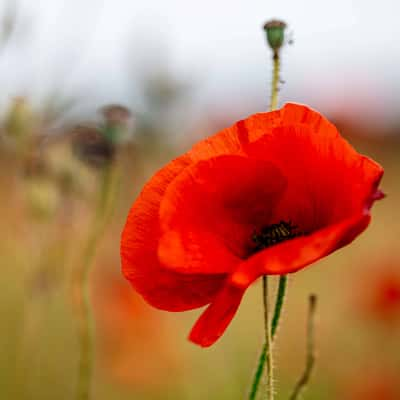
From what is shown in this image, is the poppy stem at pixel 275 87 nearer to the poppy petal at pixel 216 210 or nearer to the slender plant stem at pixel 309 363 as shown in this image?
the poppy petal at pixel 216 210

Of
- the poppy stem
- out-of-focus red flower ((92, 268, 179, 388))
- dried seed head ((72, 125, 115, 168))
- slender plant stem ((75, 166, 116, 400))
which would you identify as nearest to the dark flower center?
the poppy stem

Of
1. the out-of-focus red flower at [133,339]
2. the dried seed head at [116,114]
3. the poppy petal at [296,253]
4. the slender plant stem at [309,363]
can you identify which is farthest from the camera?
the out-of-focus red flower at [133,339]

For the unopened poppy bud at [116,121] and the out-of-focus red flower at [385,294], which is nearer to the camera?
the unopened poppy bud at [116,121]

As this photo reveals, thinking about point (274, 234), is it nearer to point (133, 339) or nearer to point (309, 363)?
point (309, 363)

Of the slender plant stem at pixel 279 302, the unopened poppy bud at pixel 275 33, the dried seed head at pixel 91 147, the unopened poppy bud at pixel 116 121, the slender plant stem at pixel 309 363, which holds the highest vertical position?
the unopened poppy bud at pixel 275 33

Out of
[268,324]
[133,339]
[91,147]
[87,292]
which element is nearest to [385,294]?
[133,339]

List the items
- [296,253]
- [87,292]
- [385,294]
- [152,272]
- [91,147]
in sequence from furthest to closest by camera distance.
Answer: [385,294]
[91,147]
[87,292]
[152,272]
[296,253]

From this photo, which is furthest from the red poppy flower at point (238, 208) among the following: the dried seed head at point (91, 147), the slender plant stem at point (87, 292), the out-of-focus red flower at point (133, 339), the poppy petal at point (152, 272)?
the out-of-focus red flower at point (133, 339)

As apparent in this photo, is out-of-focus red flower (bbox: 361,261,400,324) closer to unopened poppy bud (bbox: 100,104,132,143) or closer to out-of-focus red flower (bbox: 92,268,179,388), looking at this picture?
out-of-focus red flower (bbox: 92,268,179,388)
